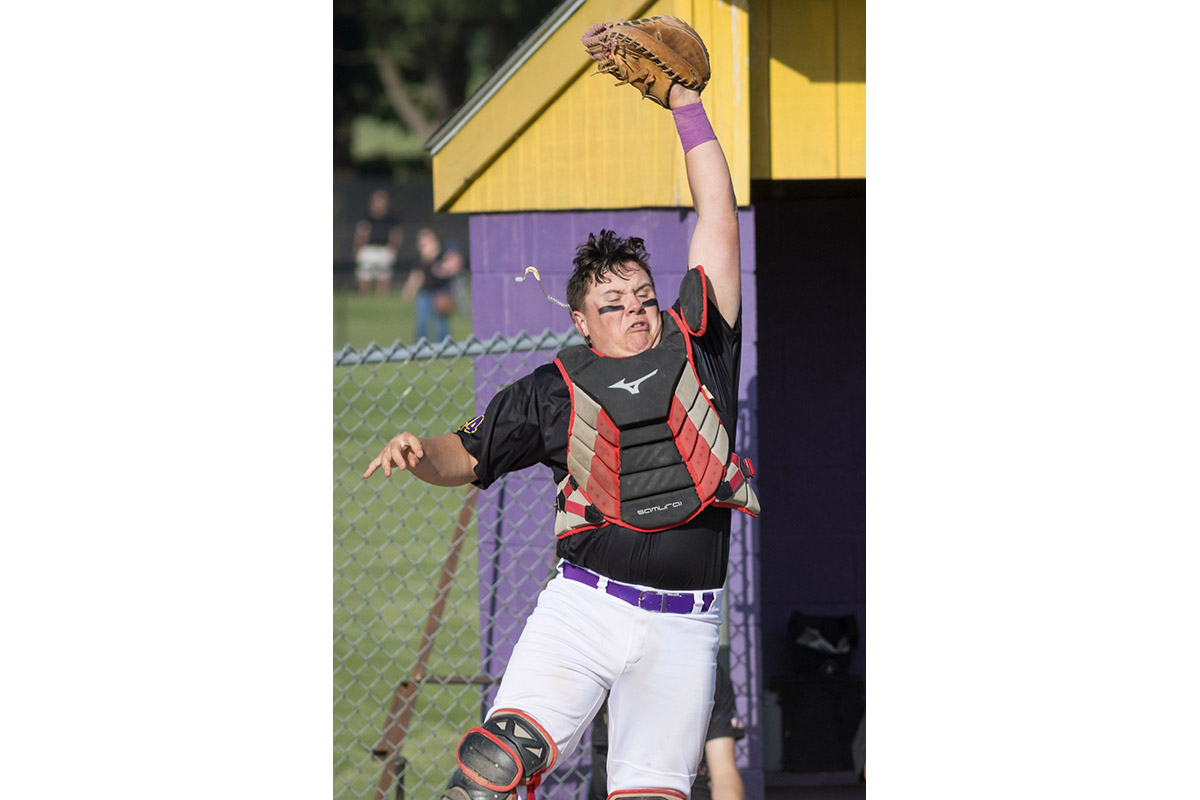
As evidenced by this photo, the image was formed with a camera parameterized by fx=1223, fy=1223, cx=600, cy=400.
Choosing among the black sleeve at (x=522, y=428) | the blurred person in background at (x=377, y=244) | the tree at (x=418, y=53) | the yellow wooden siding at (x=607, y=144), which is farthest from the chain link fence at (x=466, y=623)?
the tree at (x=418, y=53)

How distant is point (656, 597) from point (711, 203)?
110 cm

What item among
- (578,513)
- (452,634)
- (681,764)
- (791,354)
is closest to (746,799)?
(681,764)

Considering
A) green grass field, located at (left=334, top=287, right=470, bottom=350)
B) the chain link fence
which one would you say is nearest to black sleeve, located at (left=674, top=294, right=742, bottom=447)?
the chain link fence

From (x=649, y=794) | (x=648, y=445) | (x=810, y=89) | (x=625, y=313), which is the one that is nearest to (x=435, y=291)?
(x=810, y=89)

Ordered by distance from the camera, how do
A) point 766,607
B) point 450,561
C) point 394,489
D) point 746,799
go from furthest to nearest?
point 394,489
point 766,607
point 450,561
point 746,799

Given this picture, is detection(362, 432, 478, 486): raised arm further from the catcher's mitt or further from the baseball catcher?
the catcher's mitt

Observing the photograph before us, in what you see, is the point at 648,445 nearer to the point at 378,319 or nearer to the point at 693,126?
the point at 693,126

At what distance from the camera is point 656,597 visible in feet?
10.6

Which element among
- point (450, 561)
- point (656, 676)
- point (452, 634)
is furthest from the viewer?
point (452, 634)

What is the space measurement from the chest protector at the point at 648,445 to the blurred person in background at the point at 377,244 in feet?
82.5

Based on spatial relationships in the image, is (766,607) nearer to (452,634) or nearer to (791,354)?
(791,354)

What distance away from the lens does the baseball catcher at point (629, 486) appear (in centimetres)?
321

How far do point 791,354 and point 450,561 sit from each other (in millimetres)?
1874

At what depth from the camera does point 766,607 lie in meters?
5.65
